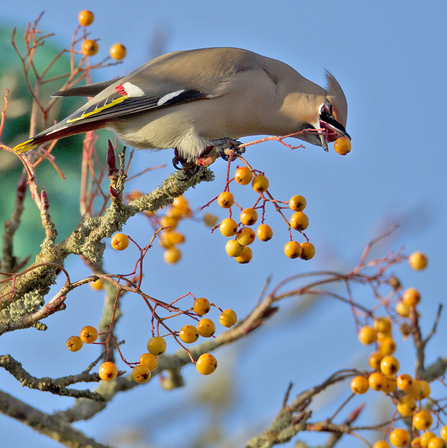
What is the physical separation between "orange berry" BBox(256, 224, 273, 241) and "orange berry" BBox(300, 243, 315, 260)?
0.44 ft

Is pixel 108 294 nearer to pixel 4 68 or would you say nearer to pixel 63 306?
pixel 63 306

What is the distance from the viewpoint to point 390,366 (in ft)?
8.54

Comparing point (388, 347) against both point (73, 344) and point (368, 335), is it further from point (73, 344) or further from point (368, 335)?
point (73, 344)

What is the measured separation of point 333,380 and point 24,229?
6.63 feet

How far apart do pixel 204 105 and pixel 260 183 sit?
840 mm

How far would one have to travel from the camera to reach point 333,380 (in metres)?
2.62

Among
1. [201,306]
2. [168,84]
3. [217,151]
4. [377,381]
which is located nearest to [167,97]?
[168,84]

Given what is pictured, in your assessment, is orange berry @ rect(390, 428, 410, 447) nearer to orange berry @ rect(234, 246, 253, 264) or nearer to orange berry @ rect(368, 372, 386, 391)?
orange berry @ rect(368, 372, 386, 391)

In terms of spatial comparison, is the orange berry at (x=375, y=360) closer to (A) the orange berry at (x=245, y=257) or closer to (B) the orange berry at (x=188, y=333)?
(A) the orange berry at (x=245, y=257)

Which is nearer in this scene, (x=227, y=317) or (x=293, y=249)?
(x=227, y=317)

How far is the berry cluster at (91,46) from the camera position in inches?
127

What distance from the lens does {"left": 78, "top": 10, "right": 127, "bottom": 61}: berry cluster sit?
3.23m

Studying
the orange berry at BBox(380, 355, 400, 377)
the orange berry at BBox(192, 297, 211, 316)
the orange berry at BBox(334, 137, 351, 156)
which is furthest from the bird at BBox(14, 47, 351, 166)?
the orange berry at BBox(380, 355, 400, 377)

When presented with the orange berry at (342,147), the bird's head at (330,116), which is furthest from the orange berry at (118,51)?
the orange berry at (342,147)
